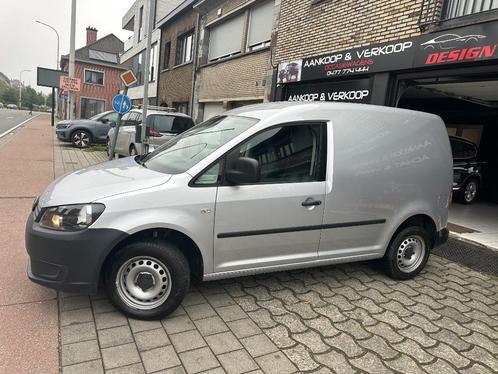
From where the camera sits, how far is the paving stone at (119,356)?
2535 millimetres

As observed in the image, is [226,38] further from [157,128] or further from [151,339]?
[151,339]

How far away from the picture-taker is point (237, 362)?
2656 millimetres

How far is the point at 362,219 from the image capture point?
384 centimetres

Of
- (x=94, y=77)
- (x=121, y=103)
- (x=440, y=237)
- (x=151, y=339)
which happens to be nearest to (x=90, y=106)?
(x=94, y=77)

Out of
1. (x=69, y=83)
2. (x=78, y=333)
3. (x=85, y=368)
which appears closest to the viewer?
(x=85, y=368)

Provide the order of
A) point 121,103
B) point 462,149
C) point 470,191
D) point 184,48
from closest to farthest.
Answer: point 121,103, point 462,149, point 470,191, point 184,48

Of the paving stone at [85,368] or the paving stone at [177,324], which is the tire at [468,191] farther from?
the paving stone at [85,368]

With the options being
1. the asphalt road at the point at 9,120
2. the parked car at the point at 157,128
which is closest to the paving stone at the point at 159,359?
the parked car at the point at 157,128

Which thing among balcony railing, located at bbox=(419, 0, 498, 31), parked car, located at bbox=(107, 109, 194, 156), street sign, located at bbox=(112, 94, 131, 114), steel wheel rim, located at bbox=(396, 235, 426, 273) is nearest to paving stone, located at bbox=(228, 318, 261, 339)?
steel wheel rim, located at bbox=(396, 235, 426, 273)

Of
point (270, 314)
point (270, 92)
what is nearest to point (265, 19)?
point (270, 92)

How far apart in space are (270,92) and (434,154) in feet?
21.4

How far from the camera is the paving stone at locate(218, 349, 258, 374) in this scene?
2.58 meters

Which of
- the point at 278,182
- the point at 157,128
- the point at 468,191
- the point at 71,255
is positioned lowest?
the point at 71,255

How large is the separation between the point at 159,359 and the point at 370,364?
1.52m
